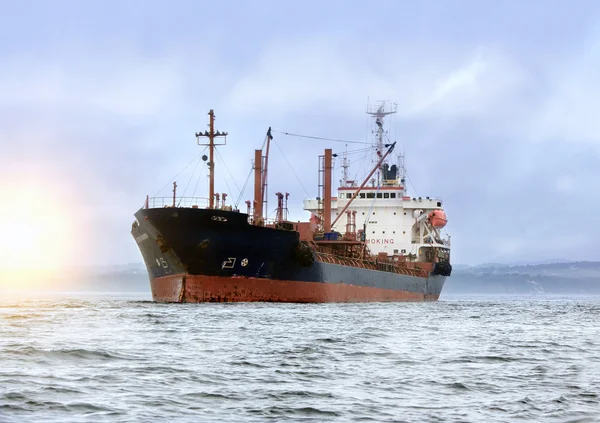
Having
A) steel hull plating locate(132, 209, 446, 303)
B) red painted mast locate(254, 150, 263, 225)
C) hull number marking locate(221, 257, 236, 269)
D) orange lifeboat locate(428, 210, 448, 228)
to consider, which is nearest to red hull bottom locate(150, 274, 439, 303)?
steel hull plating locate(132, 209, 446, 303)

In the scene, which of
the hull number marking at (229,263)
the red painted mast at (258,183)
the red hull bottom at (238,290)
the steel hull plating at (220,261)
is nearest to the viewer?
the steel hull plating at (220,261)

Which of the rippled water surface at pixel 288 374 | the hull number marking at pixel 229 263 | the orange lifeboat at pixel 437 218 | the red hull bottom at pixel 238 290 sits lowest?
the rippled water surface at pixel 288 374

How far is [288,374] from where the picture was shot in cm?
1563

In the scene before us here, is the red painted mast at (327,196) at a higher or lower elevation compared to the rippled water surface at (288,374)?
higher

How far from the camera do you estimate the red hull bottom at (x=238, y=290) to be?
137ft

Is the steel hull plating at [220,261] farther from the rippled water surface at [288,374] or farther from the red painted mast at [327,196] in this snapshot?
the rippled water surface at [288,374]

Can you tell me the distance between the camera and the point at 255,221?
47.3 metres

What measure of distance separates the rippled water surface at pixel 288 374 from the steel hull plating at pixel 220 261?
14079 mm

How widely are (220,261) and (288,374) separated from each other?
26.5 metres

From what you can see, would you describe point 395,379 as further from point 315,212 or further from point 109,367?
point 315,212

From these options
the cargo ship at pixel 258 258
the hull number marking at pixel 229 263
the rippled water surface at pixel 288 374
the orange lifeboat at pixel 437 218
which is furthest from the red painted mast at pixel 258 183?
the rippled water surface at pixel 288 374

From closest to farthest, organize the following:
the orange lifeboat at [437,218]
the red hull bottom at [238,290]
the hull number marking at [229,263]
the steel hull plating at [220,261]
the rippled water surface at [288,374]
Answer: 1. the rippled water surface at [288,374]
2. the steel hull plating at [220,261]
3. the red hull bottom at [238,290]
4. the hull number marking at [229,263]
5. the orange lifeboat at [437,218]

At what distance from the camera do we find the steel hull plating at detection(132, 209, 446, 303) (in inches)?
1635

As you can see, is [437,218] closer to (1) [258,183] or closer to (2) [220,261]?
(1) [258,183]
